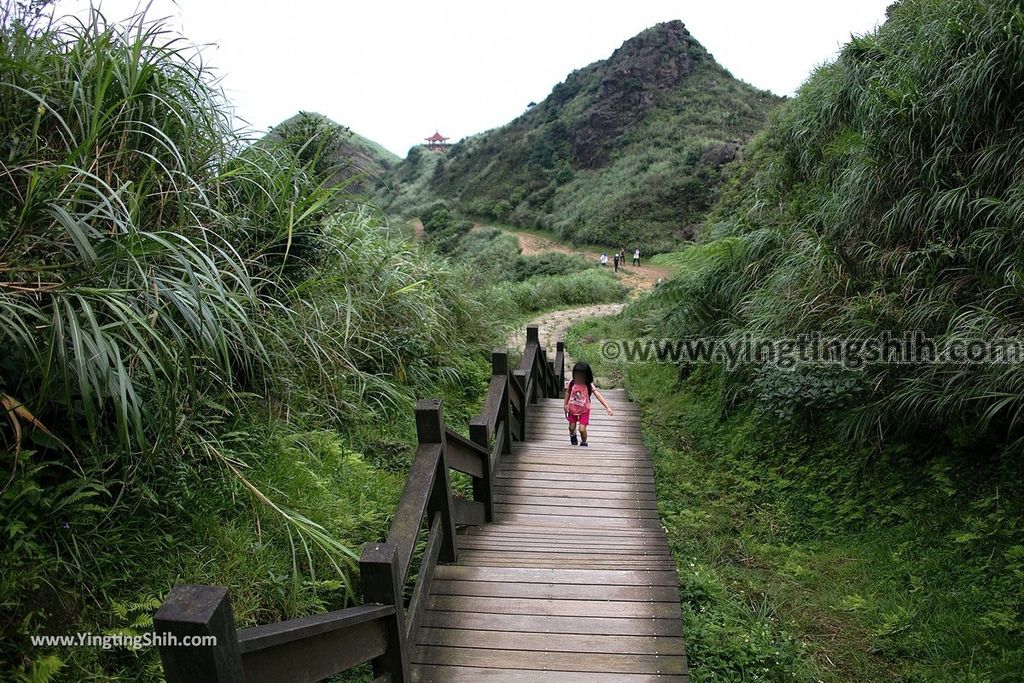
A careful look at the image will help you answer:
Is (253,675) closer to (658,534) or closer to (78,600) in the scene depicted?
(78,600)

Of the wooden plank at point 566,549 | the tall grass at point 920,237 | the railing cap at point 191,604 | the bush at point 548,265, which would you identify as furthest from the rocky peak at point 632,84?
the railing cap at point 191,604

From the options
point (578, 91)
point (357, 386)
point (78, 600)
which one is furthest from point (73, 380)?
point (578, 91)

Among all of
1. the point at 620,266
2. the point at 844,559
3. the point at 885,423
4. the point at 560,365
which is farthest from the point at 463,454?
the point at 620,266

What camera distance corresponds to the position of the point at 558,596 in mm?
2953

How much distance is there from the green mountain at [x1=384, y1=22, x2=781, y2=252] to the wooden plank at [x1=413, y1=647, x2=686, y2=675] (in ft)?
98.7

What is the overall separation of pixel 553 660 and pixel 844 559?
2.65 m

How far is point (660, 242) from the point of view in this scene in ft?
104

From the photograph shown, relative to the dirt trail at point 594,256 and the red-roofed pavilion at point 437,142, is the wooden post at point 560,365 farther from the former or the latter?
the red-roofed pavilion at point 437,142

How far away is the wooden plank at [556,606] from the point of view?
2828 mm

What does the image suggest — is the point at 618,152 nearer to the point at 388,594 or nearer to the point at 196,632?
the point at 388,594

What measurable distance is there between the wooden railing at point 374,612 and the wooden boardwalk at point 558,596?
150 mm

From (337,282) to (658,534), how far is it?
9.69ft

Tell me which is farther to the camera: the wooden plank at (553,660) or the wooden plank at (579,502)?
the wooden plank at (579,502)

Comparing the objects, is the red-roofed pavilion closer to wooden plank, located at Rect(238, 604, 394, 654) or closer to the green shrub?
the green shrub
